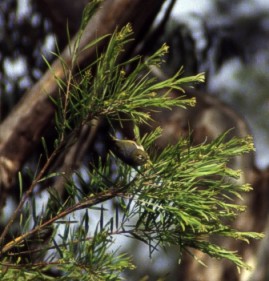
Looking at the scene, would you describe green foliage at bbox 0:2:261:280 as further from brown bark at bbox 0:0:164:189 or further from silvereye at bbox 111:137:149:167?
brown bark at bbox 0:0:164:189

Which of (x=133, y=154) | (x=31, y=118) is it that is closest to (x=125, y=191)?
(x=133, y=154)

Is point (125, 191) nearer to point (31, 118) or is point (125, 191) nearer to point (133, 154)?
point (133, 154)

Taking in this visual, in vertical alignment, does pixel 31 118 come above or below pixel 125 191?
above

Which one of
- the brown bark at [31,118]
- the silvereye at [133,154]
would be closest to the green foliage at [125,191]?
the silvereye at [133,154]

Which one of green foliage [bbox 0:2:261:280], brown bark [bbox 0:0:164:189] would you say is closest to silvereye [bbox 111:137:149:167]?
green foliage [bbox 0:2:261:280]

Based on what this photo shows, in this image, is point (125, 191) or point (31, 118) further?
point (31, 118)

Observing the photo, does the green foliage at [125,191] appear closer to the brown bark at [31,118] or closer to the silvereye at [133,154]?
the silvereye at [133,154]

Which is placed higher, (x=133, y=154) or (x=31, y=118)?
(x=31, y=118)

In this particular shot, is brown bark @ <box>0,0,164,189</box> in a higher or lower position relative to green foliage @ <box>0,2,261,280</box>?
higher

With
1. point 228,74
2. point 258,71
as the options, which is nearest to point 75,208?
point 228,74

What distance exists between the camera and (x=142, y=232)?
1134 mm

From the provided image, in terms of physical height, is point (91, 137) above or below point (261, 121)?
below

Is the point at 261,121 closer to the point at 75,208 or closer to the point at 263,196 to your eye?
the point at 263,196

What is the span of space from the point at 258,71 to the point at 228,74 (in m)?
0.44
